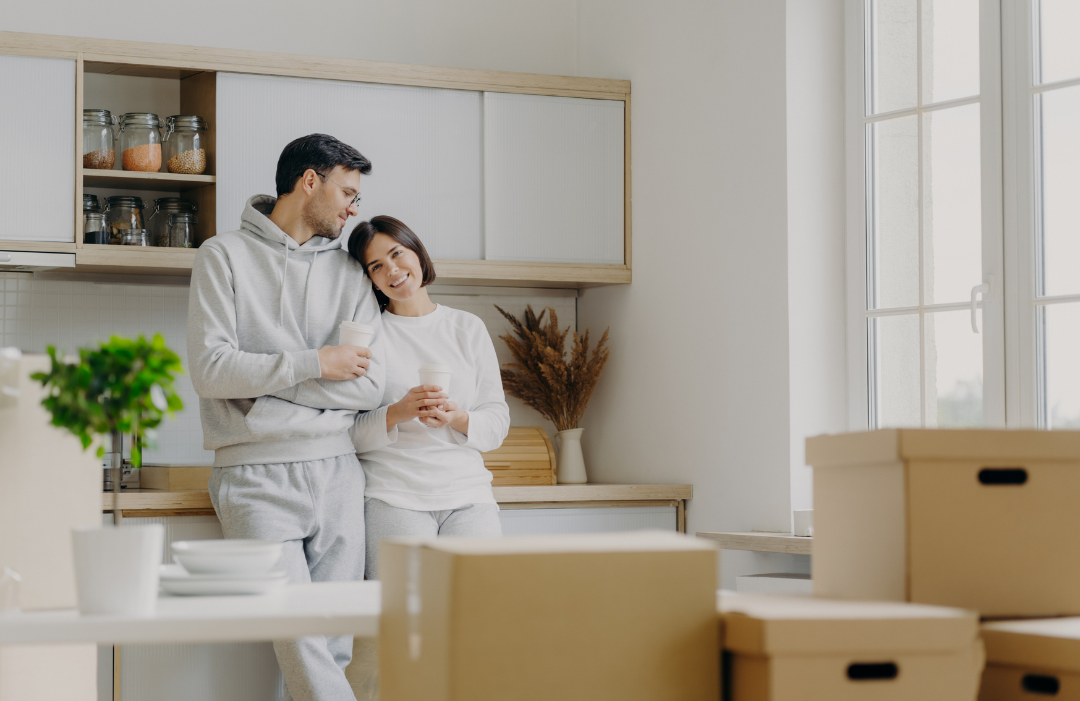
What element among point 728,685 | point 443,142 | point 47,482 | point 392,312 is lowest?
point 728,685

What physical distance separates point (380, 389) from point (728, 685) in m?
1.58

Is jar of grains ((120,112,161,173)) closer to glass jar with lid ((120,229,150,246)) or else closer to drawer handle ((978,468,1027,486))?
glass jar with lid ((120,229,150,246))

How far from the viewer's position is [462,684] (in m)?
1.34

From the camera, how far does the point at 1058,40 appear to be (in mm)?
2846

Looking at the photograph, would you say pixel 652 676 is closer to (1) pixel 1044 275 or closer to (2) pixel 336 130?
(1) pixel 1044 275

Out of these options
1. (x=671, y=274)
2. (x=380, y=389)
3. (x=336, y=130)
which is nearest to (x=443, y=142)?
(x=336, y=130)

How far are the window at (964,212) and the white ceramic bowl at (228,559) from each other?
1977 mm

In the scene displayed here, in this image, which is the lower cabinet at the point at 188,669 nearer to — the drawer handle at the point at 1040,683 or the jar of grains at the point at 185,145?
the jar of grains at the point at 185,145

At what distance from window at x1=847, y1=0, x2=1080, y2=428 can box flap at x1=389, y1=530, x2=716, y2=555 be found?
65.5 inches

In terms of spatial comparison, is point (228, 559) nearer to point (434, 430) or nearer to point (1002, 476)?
point (1002, 476)

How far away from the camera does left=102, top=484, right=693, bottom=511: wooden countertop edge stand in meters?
3.02

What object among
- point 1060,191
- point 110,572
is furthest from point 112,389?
point 1060,191

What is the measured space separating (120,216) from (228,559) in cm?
209

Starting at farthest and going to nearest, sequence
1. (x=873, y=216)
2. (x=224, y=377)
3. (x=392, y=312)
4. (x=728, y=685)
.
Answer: (x=873, y=216) < (x=392, y=312) < (x=224, y=377) < (x=728, y=685)
